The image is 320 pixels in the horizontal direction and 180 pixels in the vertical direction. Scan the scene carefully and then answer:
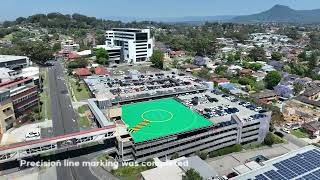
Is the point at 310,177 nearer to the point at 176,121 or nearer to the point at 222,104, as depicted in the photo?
the point at 176,121

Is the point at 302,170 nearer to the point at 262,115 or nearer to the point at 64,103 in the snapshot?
the point at 262,115

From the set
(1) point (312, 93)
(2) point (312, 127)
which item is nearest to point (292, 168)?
(2) point (312, 127)

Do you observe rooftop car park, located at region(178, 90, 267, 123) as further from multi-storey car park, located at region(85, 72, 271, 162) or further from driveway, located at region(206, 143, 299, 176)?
driveway, located at region(206, 143, 299, 176)

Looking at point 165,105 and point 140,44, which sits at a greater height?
point 140,44

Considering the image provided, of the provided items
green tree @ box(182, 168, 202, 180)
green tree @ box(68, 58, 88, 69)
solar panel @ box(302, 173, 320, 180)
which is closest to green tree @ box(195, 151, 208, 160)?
green tree @ box(182, 168, 202, 180)

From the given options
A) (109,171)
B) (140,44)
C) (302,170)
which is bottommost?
(109,171)

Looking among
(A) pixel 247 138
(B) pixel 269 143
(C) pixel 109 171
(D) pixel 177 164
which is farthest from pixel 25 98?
(B) pixel 269 143
